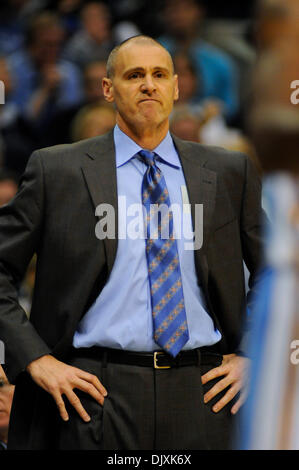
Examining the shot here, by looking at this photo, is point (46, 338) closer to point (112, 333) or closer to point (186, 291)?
point (112, 333)

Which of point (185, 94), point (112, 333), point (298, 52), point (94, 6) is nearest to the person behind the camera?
point (298, 52)

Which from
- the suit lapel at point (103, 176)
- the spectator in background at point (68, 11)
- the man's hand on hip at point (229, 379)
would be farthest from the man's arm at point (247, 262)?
the spectator in background at point (68, 11)

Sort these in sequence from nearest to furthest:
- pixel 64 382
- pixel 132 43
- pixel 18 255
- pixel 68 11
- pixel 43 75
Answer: pixel 64 382
pixel 18 255
pixel 132 43
pixel 43 75
pixel 68 11

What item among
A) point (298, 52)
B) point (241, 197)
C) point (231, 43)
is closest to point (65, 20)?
point (231, 43)

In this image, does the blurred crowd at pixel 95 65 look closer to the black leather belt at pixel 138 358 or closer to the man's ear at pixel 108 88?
the man's ear at pixel 108 88

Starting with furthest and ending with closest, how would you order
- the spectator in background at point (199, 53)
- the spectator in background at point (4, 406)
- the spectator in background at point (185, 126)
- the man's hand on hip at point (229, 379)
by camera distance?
the spectator in background at point (199, 53), the spectator in background at point (185, 126), the spectator in background at point (4, 406), the man's hand on hip at point (229, 379)

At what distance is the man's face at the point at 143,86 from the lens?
8.71 feet

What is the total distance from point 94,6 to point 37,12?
50 centimetres

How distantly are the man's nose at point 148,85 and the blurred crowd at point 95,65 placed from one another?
1.91 metres

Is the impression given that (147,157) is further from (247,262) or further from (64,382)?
(64,382)

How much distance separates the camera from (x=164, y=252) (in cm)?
254

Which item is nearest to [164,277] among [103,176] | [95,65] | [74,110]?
[103,176]

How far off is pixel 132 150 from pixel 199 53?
3.40 meters

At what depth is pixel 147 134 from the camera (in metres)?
2.72
